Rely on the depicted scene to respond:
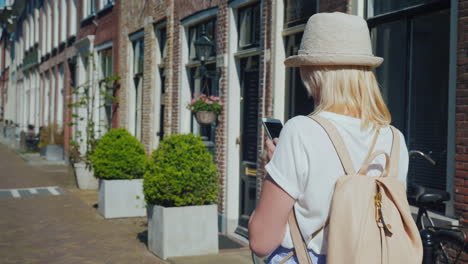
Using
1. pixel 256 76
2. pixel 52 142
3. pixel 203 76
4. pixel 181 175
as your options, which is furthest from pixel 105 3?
pixel 181 175

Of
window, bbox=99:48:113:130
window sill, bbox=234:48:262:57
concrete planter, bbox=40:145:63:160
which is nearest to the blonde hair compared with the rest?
window sill, bbox=234:48:262:57

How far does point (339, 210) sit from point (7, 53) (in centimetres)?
4322

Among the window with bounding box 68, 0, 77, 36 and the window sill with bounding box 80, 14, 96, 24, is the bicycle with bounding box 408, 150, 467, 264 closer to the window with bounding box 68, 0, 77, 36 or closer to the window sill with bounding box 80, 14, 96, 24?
the window sill with bounding box 80, 14, 96, 24

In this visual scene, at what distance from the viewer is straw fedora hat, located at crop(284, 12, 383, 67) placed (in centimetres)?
208

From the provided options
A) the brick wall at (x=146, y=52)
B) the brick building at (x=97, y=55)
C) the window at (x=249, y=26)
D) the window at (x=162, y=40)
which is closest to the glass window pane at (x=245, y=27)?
the window at (x=249, y=26)

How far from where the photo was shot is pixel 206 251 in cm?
714

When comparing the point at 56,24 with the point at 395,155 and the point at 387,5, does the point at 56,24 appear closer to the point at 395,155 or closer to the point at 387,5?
the point at 387,5

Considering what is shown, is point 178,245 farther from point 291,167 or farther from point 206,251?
point 291,167

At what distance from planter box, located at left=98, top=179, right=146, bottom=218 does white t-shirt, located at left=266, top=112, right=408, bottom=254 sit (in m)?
7.79

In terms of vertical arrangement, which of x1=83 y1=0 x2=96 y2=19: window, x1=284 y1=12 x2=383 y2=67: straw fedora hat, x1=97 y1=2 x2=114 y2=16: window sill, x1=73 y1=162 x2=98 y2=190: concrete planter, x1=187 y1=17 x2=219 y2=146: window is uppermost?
x1=83 y1=0 x2=96 y2=19: window

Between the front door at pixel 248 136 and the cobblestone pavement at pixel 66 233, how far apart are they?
1.45 m

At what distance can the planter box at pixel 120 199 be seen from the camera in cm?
975

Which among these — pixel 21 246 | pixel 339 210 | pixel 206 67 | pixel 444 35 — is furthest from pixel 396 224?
pixel 206 67

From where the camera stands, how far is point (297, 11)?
7555 millimetres
